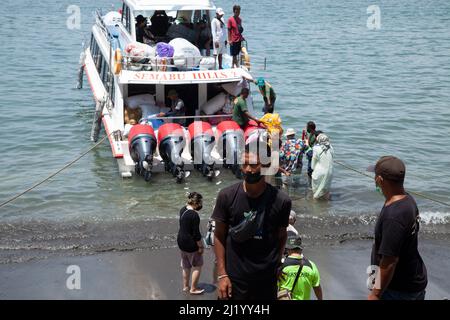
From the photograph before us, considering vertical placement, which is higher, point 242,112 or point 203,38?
point 203,38

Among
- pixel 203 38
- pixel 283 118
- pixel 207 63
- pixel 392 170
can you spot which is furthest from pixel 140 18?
pixel 392 170

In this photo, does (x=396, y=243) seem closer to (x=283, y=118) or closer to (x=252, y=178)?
(x=252, y=178)

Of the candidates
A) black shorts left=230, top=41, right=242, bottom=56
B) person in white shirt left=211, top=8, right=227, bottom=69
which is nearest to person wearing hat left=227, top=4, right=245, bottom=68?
black shorts left=230, top=41, right=242, bottom=56

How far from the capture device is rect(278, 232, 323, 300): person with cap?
649 cm

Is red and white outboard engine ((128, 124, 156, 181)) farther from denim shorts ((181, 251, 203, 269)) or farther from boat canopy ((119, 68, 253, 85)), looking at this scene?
denim shorts ((181, 251, 203, 269))

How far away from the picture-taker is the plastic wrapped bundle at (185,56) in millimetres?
14688

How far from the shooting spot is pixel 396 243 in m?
4.64

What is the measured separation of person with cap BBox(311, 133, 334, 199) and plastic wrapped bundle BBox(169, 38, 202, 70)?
379 centimetres

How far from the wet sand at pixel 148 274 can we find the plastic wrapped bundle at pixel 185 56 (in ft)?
18.6

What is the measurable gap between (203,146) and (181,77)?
5.69 ft

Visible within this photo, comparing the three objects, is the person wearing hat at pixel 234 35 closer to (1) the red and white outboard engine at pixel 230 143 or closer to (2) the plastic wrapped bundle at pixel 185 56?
(2) the plastic wrapped bundle at pixel 185 56

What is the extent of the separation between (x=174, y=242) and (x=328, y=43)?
25294 millimetres

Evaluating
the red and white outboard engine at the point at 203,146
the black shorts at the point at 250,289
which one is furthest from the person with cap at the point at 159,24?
the black shorts at the point at 250,289

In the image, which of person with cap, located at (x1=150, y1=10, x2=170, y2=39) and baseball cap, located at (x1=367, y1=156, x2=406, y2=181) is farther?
person with cap, located at (x1=150, y1=10, x2=170, y2=39)
